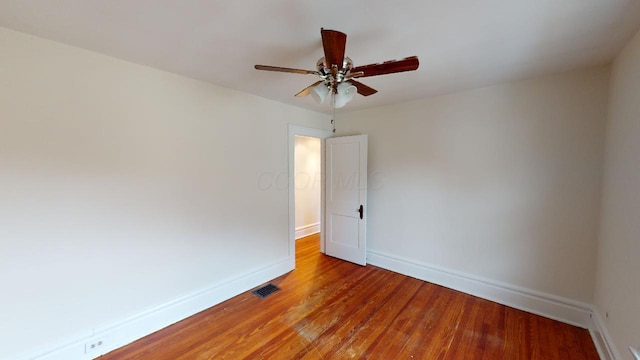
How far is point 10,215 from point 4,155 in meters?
0.39

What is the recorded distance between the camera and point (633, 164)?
1576mm

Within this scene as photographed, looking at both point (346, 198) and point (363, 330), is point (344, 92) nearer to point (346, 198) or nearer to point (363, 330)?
point (363, 330)

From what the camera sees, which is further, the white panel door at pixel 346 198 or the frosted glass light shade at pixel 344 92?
the white panel door at pixel 346 198

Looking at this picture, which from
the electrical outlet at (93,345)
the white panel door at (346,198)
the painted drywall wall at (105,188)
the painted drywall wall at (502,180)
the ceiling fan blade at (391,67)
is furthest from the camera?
the white panel door at (346,198)

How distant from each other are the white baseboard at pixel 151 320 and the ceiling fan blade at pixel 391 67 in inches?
102

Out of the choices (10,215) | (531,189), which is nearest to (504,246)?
(531,189)

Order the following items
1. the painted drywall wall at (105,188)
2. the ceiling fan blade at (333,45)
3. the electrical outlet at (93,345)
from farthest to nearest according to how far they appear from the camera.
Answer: the electrical outlet at (93,345) < the painted drywall wall at (105,188) < the ceiling fan blade at (333,45)

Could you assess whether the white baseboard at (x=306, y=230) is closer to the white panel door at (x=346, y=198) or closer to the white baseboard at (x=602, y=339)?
the white panel door at (x=346, y=198)

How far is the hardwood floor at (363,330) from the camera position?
1.93 meters

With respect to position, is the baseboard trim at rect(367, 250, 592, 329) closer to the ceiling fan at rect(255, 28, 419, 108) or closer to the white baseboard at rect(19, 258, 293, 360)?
the white baseboard at rect(19, 258, 293, 360)

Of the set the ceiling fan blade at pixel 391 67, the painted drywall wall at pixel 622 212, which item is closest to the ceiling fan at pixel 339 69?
the ceiling fan blade at pixel 391 67

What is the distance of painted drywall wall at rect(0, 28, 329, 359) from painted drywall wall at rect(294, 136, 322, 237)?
2.23 meters

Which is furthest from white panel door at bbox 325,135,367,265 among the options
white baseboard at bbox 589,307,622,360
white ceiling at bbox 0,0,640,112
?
white baseboard at bbox 589,307,622,360

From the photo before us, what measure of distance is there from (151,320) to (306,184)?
3.63 m
